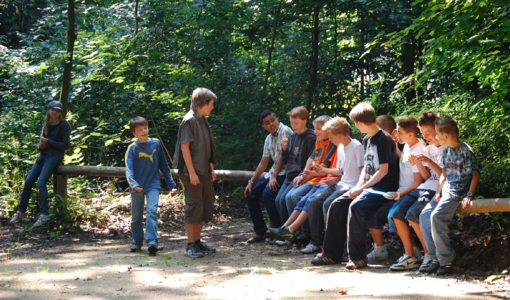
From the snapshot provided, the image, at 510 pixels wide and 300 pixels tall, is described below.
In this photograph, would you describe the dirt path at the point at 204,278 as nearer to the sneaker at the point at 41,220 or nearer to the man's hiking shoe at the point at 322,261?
the man's hiking shoe at the point at 322,261

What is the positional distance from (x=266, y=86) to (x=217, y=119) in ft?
5.01

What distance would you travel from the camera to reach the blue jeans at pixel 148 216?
19.0 feet

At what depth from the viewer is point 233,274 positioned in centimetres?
479

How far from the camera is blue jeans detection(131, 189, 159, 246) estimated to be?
579cm

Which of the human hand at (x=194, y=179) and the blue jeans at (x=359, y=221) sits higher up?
the human hand at (x=194, y=179)

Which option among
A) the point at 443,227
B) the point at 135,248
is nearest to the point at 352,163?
the point at 443,227

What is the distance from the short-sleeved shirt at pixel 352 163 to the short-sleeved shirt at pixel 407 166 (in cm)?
57

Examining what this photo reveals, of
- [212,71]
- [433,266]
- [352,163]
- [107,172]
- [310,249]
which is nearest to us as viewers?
[433,266]

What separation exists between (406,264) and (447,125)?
1.42 metres

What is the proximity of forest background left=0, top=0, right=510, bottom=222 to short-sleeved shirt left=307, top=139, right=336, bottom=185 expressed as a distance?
199 cm

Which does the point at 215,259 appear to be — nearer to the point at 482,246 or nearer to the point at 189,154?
the point at 189,154

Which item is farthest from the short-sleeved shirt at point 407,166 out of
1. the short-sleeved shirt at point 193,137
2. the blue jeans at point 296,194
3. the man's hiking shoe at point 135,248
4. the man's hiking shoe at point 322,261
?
the man's hiking shoe at point 135,248

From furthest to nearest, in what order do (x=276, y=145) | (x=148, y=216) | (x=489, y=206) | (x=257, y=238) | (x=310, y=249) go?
1. (x=276, y=145)
2. (x=257, y=238)
3. (x=148, y=216)
4. (x=310, y=249)
5. (x=489, y=206)

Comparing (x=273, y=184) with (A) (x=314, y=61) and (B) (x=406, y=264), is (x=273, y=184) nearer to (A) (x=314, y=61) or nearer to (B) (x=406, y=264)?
(B) (x=406, y=264)
